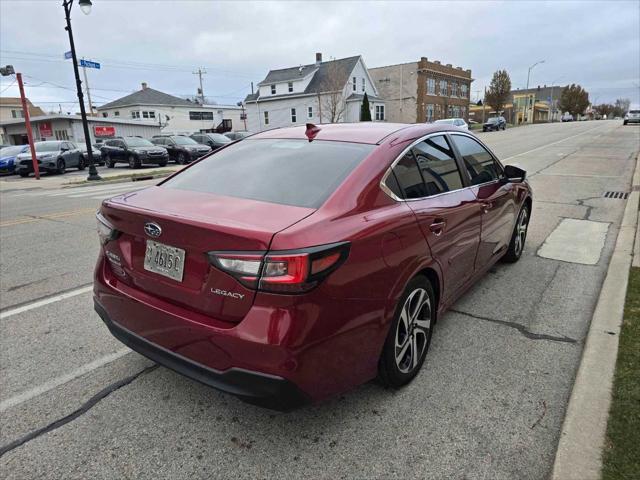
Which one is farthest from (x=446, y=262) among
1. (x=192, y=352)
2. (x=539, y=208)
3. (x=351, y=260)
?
(x=539, y=208)

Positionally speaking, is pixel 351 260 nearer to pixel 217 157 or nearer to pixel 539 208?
pixel 217 157

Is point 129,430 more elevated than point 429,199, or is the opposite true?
point 429,199

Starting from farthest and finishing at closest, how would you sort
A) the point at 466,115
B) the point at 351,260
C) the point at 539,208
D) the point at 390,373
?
the point at 466,115
the point at 539,208
the point at 390,373
the point at 351,260

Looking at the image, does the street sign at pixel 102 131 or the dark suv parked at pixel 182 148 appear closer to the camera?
the dark suv parked at pixel 182 148

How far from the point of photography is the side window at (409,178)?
2.86 m

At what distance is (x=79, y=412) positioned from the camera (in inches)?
106

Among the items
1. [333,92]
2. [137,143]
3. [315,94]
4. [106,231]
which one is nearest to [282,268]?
[106,231]

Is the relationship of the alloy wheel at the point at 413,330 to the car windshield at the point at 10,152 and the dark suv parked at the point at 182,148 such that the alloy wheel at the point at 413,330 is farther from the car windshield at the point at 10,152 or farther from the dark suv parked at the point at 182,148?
the car windshield at the point at 10,152

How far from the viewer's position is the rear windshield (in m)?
2.61

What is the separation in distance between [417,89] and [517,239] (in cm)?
5185

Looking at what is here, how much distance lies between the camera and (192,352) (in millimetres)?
2311

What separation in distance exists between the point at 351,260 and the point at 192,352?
0.96 m

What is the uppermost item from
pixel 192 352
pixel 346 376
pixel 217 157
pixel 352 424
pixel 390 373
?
pixel 217 157

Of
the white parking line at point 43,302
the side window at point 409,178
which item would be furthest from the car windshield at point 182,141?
the side window at point 409,178
